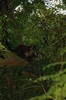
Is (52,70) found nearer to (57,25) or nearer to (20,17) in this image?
→ (57,25)

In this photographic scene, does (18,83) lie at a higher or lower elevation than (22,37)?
lower

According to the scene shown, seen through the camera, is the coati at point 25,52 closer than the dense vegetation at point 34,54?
No

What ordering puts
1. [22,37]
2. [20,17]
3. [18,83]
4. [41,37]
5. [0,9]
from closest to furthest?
[41,37]
[18,83]
[22,37]
[0,9]
[20,17]

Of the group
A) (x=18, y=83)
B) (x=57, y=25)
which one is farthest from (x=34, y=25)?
(x=18, y=83)

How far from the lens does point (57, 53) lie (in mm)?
3809

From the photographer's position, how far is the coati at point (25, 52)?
396 centimetres

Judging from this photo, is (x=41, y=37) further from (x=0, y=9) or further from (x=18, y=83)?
(x=0, y=9)

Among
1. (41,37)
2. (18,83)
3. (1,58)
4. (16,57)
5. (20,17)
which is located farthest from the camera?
(20,17)

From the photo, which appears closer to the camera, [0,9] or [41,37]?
[41,37]

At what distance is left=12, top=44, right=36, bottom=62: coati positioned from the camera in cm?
396

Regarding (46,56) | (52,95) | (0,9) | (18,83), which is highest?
(52,95)

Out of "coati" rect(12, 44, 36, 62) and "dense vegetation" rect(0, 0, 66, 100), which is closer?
"dense vegetation" rect(0, 0, 66, 100)

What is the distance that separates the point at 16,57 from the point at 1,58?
0.34 meters

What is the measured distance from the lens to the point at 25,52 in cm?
407
